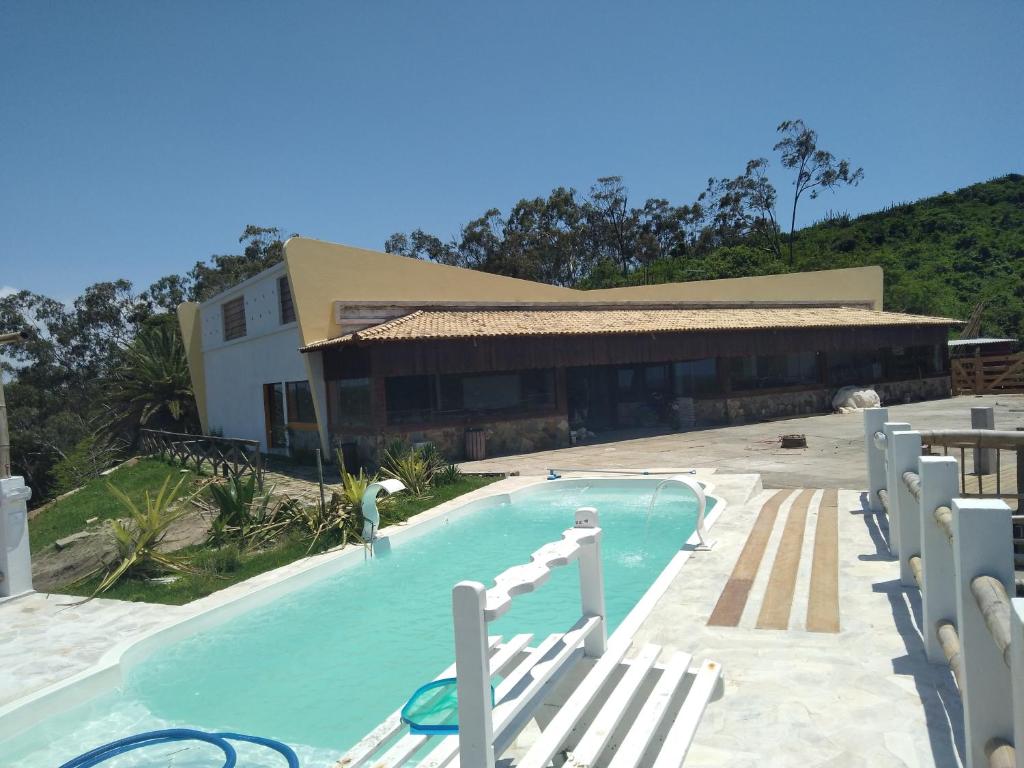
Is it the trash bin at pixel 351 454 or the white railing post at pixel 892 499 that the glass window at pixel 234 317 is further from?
the white railing post at pixel 892 499

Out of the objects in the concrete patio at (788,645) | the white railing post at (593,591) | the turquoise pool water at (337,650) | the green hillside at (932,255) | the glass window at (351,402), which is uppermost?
the green hillside at (932,255)

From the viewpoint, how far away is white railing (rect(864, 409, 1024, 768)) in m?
2.33

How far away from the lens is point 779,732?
12.5ft

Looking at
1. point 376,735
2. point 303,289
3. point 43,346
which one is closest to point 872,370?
point 303,289

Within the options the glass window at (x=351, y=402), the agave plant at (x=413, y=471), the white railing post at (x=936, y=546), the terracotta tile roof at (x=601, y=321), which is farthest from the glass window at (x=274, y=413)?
the white railing post at (x=936, y=546)

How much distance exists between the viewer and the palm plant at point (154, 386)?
90.9ft

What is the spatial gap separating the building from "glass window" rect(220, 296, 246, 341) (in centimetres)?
8

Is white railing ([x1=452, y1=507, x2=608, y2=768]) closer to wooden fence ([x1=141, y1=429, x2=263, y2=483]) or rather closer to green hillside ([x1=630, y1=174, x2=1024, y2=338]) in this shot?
wooden fence ([x1=141, y1=429, x2=263, y2=483])

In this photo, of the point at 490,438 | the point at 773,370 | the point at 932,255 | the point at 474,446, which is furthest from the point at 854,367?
the point at 932,255

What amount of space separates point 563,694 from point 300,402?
17571 millimetres

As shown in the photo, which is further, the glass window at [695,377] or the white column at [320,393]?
the glass window at [695,377]

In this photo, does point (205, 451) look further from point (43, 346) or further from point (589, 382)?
point (43, 346)

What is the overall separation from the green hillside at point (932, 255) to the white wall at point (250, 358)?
31743mm

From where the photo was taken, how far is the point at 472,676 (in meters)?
2.70
